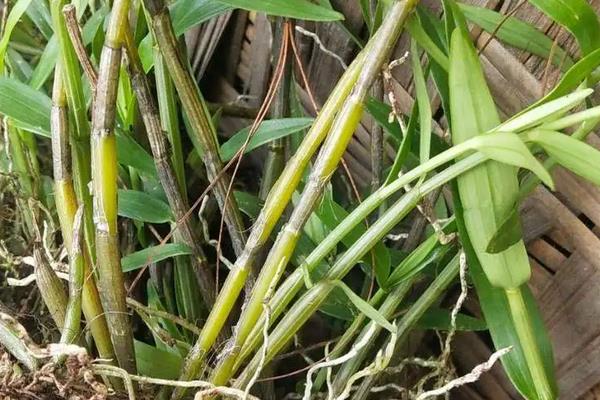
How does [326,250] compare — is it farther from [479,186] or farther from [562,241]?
[562,241]

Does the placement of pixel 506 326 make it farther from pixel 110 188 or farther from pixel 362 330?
pixel 110 188

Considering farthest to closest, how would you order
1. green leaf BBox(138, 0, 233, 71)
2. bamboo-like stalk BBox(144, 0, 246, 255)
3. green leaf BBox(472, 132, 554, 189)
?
green leaf BBox(138, 0, 233, 71), bamboo-like stalk BBox(144, 0, 246, 255), green leaf BBox(472, 132, 554, 189)

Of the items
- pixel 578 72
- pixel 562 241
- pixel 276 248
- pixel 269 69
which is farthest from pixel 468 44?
pixel 269 69

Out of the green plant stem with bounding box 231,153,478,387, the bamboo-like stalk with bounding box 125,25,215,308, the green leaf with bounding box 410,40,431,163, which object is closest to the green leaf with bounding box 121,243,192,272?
the bamboo-like stalk with bounding box 125,25,215,308

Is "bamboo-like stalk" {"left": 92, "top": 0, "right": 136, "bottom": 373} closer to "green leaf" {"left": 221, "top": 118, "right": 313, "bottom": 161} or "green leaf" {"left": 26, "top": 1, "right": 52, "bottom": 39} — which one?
"green leaf" {"left": 221, "top": 118, "right": 313, "bottom": 161}

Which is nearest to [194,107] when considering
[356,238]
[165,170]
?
[165,170]

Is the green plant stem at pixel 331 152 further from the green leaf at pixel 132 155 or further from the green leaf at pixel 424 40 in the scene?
the green leaf at pixel 132 155

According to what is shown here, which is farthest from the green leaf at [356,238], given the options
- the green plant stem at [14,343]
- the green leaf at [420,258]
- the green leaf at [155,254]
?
the green plant stem at [14,343]
